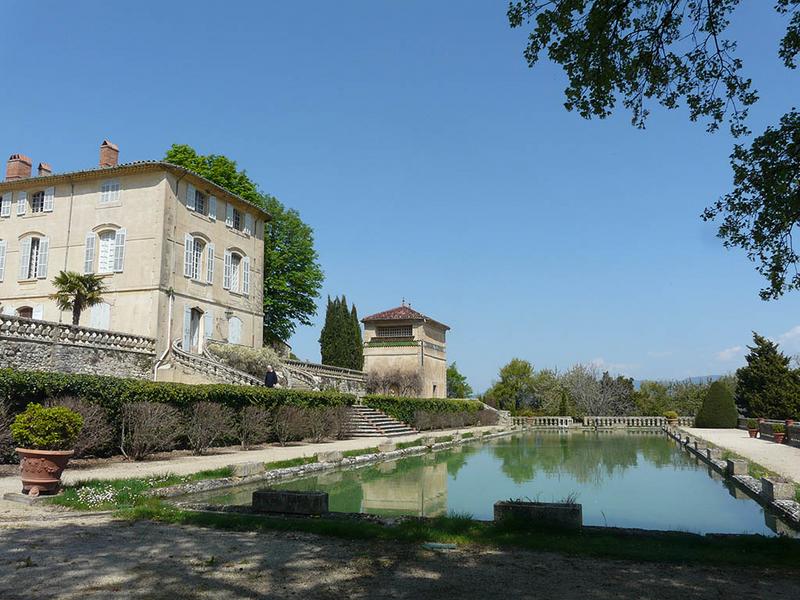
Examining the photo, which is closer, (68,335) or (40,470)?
(40,470)

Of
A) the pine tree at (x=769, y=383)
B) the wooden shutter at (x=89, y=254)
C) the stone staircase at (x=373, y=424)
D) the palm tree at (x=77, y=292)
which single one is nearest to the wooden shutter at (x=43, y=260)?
the wooden shutter at (x=89, y=254)

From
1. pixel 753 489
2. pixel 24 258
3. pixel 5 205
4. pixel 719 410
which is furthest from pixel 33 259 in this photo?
pixel 719 410

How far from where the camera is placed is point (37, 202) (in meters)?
27.1

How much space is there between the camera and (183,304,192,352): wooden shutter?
2534cm

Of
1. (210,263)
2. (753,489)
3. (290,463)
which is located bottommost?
(753,489)

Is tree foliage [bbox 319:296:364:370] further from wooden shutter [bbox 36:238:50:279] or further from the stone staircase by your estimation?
wooden shutter [bbox 36:238:50:279]

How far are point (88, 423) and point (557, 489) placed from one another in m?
9.59

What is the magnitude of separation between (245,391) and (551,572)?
14.0 metres

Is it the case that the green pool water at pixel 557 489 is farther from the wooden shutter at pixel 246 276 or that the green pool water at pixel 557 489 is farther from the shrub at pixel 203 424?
the wooden shutter at pixel 246 276

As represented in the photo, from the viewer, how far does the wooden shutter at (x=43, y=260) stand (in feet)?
86.1

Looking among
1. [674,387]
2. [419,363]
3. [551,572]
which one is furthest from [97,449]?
[674,387]

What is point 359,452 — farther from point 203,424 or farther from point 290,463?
point 203,424

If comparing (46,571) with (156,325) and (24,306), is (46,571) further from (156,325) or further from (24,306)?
(24,306)

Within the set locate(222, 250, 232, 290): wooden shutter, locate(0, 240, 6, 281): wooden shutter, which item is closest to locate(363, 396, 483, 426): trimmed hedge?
locate(222, 250, 232, 290): wooden shutter
